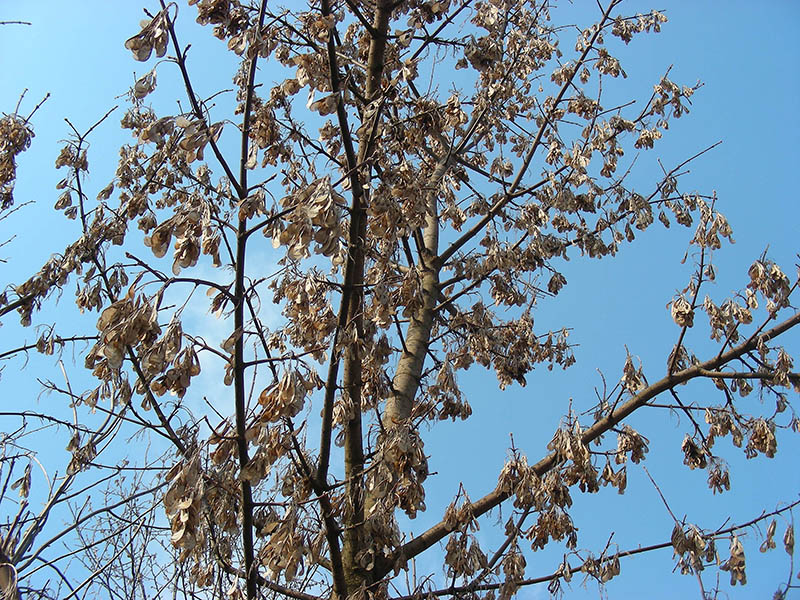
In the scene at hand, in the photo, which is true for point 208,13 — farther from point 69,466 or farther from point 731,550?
point 731,550

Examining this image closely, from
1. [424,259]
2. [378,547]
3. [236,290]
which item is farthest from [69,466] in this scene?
[424,259]

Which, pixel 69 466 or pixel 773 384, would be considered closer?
pixel 69 466

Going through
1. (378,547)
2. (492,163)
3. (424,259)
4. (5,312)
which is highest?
(492,163)

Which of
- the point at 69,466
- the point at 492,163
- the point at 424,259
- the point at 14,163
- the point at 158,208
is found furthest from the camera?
the point at 492,163

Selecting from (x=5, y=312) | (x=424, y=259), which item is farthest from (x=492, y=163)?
(x=5, y=312)

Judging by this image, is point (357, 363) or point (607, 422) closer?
point (357, 363)

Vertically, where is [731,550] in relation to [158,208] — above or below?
below

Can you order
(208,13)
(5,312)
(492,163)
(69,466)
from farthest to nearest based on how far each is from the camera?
(492,163), (5,312), (69,466), (208,13)

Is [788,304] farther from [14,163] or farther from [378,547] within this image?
[14,163]

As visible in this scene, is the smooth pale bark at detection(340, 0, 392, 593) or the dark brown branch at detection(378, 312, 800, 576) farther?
the dark brown branch at detection(378, 312, 800, 576)

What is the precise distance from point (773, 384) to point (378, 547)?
286 centimetres

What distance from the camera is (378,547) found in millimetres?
3771

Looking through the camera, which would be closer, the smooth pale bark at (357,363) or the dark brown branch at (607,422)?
the smooth pale bark at (357,363)

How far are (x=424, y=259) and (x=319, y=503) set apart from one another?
9.57ft
